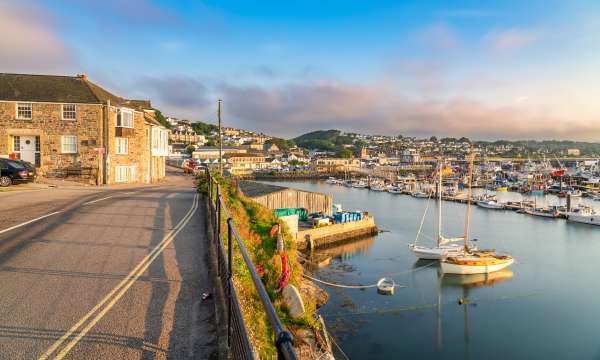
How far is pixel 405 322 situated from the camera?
24125mm

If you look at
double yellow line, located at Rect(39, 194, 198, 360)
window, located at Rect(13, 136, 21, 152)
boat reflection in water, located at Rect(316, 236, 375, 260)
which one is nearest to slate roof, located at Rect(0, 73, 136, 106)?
window, located at Rect(13, 136, 21, 152)

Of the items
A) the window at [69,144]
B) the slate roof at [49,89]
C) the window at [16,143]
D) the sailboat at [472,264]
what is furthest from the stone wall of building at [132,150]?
the sailboat at [472,264]

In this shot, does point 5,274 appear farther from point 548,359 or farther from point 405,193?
point 405,193

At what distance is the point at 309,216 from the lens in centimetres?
4466

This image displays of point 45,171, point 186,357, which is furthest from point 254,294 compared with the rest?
point 45,171

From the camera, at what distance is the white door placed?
3025 cm

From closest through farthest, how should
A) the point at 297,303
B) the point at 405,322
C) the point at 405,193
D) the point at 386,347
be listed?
the point at 297,303
the point at 386,347
the point at 405,322
the point at 405,193

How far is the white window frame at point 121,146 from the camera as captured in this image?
33.0 m

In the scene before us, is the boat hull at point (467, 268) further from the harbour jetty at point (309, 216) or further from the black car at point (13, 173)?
the black car at point (13, 173)

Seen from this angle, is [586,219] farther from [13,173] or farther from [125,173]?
[13,173]

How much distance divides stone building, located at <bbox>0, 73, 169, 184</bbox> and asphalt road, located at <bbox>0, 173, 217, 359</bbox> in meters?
19.8

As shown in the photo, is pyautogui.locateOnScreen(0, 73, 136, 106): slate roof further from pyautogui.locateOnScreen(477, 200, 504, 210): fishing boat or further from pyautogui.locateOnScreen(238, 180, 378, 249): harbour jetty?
pyautogui.locateOnScreen(477, 200, 504, 210): fishing boat

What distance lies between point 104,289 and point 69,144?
2890cm

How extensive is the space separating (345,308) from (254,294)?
18.7 metres
